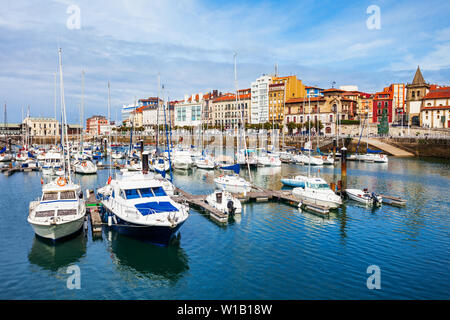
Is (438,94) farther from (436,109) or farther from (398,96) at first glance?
(398,96)

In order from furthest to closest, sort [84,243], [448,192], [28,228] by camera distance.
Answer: [448,192] < [28,228] < [84,243]

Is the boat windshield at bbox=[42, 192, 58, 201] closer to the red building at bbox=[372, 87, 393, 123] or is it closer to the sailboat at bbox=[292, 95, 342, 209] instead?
the sailboat at bbox=[292, 95, 342, 209]

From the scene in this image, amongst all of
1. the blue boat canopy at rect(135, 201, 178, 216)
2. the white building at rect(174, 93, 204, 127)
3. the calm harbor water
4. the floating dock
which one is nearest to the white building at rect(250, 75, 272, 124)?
the white building at rect(174, 93, 204, 127)

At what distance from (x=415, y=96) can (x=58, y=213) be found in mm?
132258

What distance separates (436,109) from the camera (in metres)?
113

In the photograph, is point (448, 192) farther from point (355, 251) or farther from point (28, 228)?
point (28, 228)

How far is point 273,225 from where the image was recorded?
92.1ft

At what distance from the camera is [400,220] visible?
1162 inches

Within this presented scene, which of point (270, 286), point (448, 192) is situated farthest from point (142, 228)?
point (448, 192)

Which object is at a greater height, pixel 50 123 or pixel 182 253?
pixel 50 123

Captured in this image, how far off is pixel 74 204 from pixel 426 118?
12280 centimetres
